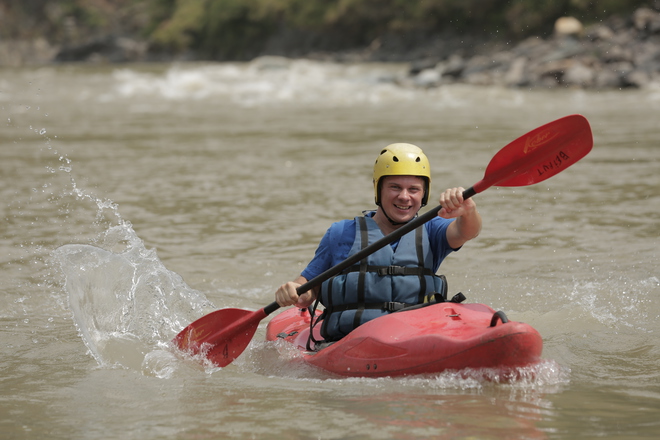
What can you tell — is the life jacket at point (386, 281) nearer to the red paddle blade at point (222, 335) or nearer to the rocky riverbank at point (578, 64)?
the red paddle blade at point (222, 335)

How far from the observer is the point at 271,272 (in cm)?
642

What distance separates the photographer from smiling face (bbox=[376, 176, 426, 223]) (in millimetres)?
4078

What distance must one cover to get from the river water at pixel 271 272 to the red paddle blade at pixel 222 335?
0.27 feet

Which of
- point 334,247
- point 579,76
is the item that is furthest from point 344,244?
point 579,76

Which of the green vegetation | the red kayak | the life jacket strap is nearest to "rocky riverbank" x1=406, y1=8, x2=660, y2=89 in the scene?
the green vegetation

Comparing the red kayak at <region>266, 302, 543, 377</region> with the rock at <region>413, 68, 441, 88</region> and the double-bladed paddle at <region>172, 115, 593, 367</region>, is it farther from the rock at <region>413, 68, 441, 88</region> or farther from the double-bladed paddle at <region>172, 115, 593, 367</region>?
the rock at <region>413, 68, 441, 88</region>

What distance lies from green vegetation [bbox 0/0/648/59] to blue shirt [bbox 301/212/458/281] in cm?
2776

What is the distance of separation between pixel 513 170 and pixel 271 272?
2.65 meters

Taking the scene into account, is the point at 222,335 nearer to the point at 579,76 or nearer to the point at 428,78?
the point at 579,76

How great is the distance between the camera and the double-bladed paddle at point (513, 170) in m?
3.99

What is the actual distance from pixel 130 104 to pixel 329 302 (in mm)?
17006

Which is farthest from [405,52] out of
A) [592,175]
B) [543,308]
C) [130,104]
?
[543,308]

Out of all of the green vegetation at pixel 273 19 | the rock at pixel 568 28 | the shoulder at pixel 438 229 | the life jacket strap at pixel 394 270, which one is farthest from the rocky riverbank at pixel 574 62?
the life jacket strap at pixel 394 270

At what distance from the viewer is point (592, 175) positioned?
9578 mm
